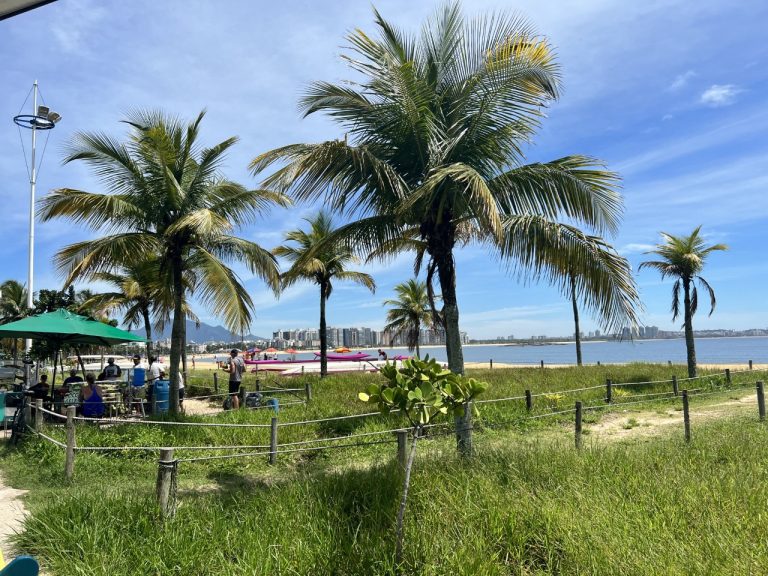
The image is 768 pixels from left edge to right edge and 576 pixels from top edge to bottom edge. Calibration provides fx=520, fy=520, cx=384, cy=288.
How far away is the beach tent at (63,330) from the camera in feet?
33.9

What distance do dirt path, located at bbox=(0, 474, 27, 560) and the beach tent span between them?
3888 mm

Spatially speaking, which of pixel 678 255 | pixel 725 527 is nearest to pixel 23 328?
pixel 725 527

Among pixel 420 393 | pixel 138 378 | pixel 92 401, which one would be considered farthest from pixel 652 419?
pixel 138 378

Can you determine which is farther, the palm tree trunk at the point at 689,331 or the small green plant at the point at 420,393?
the palm tree trunk at the point at 689,331

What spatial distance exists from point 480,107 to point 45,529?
7.08 meters

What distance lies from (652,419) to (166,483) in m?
11.8

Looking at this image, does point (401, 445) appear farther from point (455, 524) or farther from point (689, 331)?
point (689, 331)

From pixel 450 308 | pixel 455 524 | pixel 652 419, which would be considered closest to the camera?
pixel 455 524

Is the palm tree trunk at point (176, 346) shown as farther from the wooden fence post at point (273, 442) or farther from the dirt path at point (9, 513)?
the dirt path at point (9, 513)

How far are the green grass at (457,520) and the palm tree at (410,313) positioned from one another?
2817 centimetres

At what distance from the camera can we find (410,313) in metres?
35.8

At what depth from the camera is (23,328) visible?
33.2 ft

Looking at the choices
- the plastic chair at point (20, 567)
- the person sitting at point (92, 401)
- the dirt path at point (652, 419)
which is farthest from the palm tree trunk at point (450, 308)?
the person sitting at point (92, 401)

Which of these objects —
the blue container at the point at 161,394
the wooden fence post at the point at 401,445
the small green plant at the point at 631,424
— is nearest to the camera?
the wooden fence post at the point at 401,445
